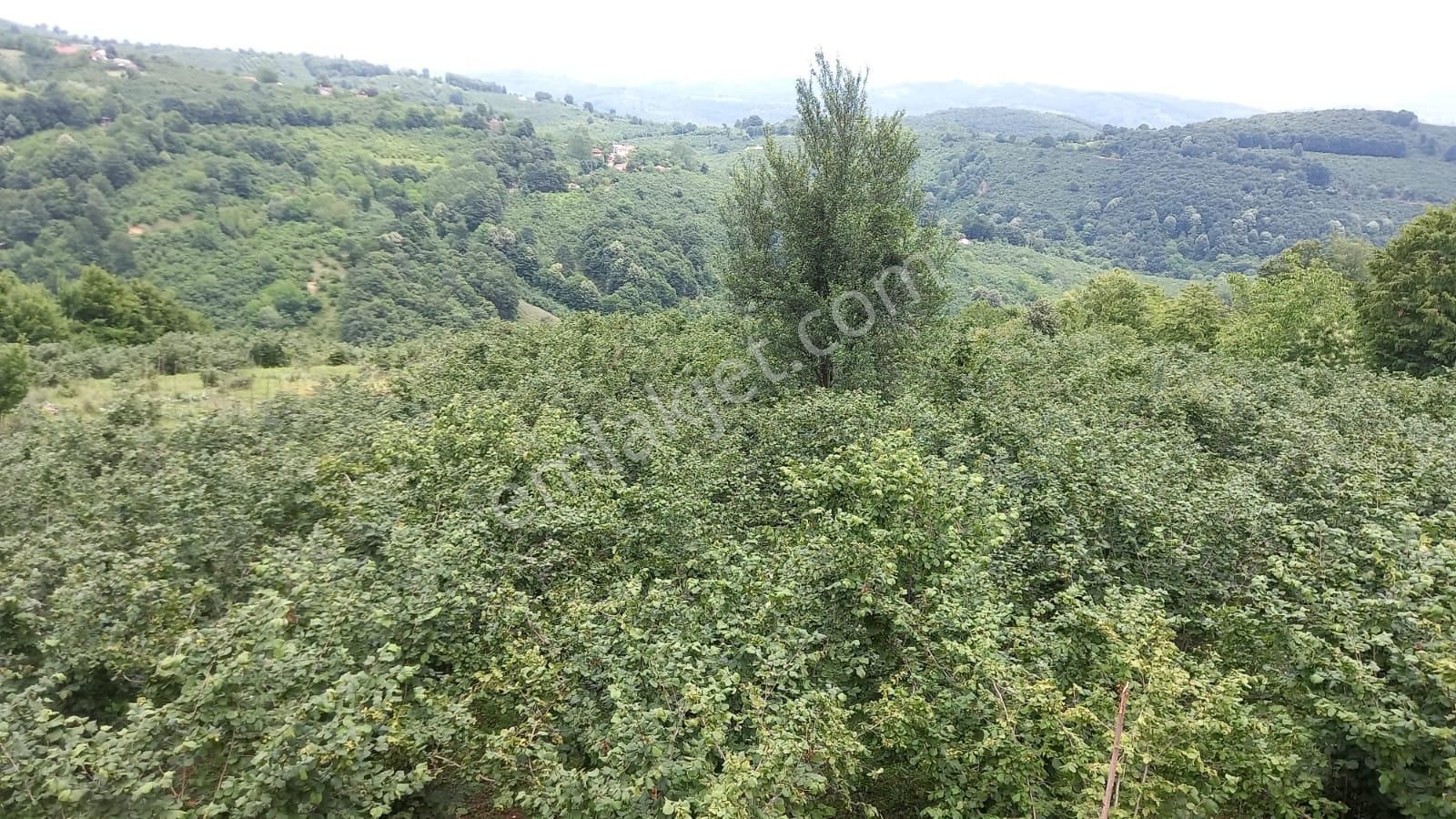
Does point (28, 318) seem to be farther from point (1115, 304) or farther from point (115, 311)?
point (1115, 304)

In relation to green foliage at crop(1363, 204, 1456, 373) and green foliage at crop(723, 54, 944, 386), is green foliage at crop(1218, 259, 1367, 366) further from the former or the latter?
green foliage at crop(723, 54, 944, 386)

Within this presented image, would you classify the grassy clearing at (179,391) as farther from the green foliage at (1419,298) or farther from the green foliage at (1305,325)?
the green foliage at (1419,298)

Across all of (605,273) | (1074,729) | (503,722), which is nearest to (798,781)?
(1074,729)

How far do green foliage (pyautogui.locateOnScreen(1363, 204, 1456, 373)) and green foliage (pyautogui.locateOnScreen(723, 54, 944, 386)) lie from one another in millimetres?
19331

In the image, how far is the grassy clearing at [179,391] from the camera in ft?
57.7

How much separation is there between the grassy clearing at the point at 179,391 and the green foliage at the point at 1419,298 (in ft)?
113

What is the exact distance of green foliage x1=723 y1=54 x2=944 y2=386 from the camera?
14.8m

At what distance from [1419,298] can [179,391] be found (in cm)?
4211

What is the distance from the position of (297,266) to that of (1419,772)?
346ft

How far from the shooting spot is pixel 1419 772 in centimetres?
405

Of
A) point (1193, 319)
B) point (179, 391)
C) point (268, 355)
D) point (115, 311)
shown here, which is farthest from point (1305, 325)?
point (115, 311)

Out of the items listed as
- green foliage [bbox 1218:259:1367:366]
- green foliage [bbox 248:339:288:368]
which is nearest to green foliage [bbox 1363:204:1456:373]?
green foliage [bbox 1218:259:1367:366]

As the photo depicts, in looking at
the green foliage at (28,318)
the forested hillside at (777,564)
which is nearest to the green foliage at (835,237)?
the forested hillside at (777,564)

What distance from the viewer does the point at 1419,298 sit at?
71.3ft
